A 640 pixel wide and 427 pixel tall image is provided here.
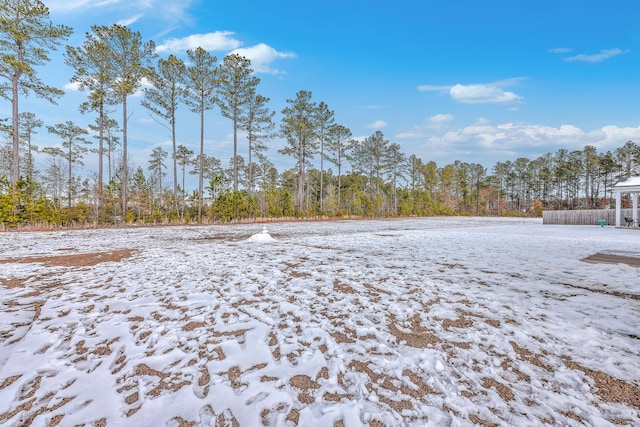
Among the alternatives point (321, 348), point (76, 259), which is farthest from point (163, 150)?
point (321, 348)

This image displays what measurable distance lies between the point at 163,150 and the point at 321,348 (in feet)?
99.2

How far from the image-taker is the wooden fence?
14928 mm

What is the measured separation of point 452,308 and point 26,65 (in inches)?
765

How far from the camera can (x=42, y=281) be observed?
3.82 m

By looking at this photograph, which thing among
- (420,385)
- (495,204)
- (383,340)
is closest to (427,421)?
(420,385)

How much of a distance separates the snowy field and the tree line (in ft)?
44.8

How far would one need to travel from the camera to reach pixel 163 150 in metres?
26.5

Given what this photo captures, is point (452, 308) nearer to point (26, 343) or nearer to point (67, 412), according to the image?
point (67, 412)

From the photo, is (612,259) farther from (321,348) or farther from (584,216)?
(584,216)

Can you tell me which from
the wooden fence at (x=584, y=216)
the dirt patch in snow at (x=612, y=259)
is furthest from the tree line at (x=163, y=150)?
the dirt patch in snow at (x=612, y=259)

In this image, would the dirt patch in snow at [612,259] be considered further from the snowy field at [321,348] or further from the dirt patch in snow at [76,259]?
the dirt patch in snow at [76,259]

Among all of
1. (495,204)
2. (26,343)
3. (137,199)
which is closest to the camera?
(26,343)

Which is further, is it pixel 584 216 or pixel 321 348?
pixel 584 216

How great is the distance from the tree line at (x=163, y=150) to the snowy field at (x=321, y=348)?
13.6m
